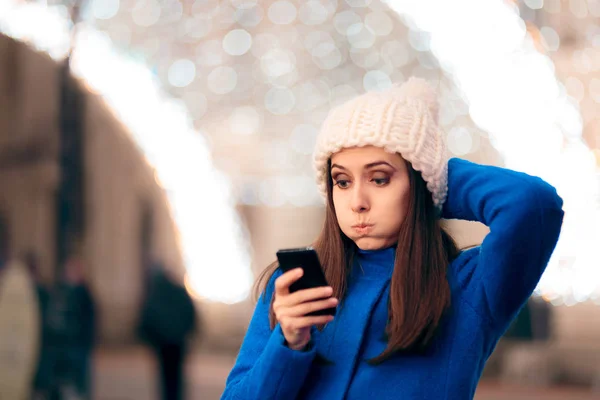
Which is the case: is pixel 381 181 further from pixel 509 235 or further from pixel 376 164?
pixel 509 235

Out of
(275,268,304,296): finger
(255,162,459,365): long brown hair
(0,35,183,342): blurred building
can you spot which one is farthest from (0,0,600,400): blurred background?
(275,268,304,296): finger

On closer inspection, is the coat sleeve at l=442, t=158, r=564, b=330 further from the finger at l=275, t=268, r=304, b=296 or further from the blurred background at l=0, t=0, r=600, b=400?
the blurred background at l=0, t=0, r=600, b=400

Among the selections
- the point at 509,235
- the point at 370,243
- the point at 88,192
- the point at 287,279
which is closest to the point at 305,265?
the point at 287,279

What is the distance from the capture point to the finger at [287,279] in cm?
82

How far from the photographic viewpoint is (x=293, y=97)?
5332mm

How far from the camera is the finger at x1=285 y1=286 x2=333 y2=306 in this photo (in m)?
0.82

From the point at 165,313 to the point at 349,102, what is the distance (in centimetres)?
339

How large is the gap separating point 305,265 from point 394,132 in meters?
0.22

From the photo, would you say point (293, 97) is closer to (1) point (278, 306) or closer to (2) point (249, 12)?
(2) point (249, 12)

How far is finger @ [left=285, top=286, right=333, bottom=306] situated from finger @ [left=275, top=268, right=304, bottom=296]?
13mm

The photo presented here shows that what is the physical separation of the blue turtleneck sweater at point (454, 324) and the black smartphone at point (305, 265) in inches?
2.6

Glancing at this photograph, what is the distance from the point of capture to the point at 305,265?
2.70 ft

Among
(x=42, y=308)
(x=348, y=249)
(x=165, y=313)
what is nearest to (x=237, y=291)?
(x=165, y=313)

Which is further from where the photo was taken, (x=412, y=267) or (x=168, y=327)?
(x=168, y=327)
